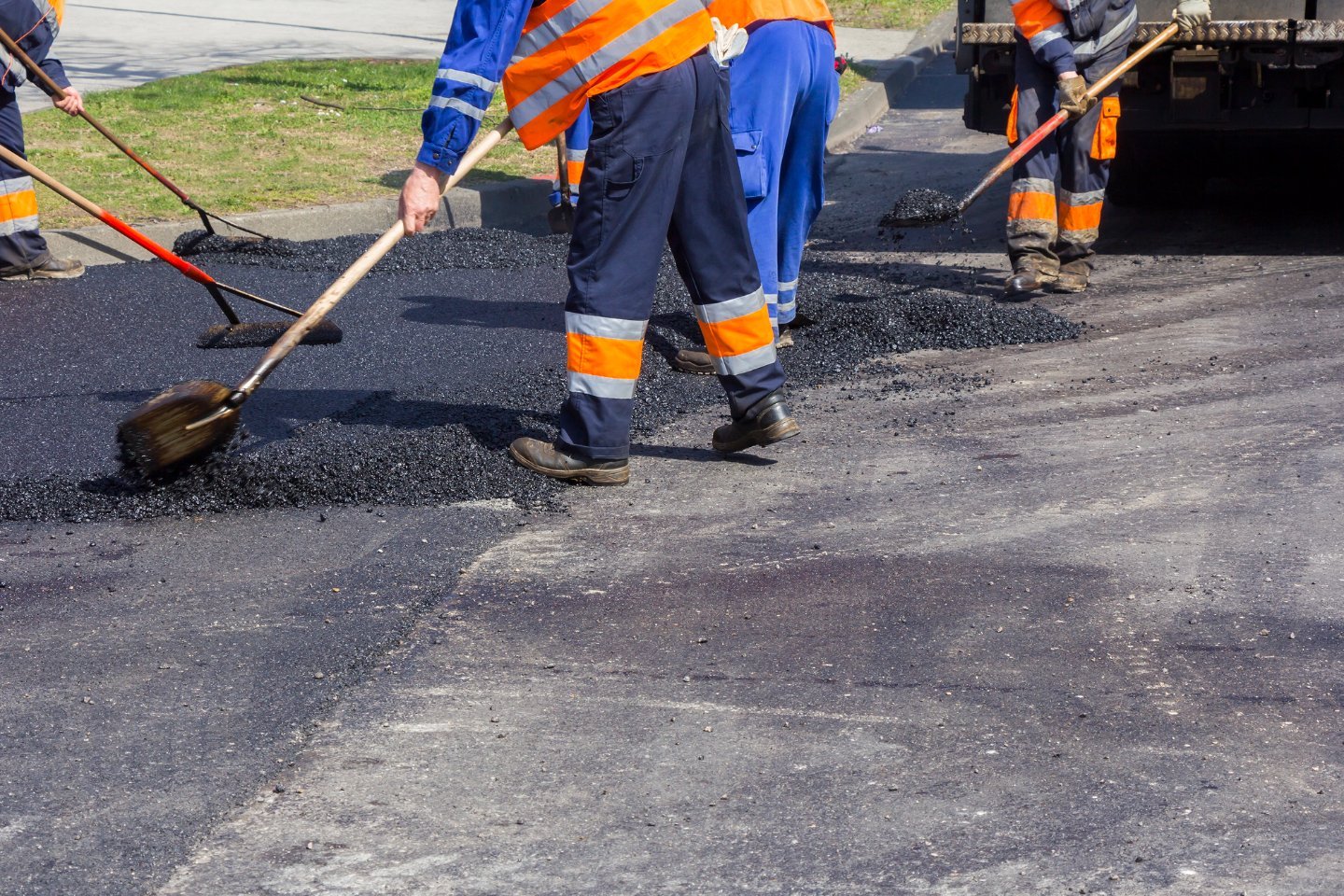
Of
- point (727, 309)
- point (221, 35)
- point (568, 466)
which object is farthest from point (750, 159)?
point (221, 35)

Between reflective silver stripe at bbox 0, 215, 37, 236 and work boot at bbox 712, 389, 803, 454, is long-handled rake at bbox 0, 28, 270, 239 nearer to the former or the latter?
reflective silver stripe at bbox 0, 215, 37, 236

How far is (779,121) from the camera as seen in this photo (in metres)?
5.21

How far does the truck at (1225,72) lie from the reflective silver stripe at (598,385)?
350 centimetres

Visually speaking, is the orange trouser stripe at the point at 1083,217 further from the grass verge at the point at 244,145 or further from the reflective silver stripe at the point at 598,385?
the grass verge at the point at 244,145

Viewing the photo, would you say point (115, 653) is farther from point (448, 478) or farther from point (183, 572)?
point (448, 478)

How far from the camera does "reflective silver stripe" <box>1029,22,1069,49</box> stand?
21.2 feet

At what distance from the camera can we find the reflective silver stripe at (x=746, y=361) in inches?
174

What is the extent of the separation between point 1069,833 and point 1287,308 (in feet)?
14.0

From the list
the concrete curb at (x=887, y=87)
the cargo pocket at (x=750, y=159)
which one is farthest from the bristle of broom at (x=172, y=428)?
the concrete curb at (x=887, y=87)

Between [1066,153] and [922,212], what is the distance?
2.39 feet

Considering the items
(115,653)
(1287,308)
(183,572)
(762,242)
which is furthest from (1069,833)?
(1287,308)

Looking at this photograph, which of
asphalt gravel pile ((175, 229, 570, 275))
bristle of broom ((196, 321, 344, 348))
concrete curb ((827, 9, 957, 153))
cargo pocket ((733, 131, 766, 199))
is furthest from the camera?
concrete curb ((827, 9, 957, 153))

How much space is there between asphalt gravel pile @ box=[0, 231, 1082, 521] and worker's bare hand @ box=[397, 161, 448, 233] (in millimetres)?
703

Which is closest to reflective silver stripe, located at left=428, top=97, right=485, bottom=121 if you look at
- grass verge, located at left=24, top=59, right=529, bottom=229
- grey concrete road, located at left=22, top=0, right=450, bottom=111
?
grass verge, located at left=24, top=59, right=529, bottom=229
